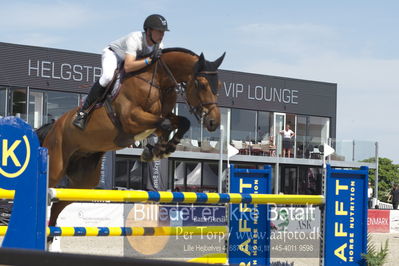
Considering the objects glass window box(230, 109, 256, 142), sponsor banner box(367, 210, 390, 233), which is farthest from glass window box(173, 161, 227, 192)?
sponsor banner box(367, 210, 390, 233)

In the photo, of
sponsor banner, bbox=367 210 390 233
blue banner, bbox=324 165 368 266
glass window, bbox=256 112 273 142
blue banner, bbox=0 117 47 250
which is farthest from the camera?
glass window, bbox=256 112 273 142

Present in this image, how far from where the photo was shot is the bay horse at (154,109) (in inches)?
222

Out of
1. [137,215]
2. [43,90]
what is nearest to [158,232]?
[137,215]

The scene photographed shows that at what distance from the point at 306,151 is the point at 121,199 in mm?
22518

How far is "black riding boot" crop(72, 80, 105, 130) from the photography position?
19.6 feet

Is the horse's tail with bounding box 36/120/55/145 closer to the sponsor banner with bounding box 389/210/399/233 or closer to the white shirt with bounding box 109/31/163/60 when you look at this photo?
the white shirt with bounding box 109/31/163/60

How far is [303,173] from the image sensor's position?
29312mm

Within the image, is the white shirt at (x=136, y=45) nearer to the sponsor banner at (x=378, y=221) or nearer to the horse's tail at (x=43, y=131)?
the horse's tail at (x=43, y=131)

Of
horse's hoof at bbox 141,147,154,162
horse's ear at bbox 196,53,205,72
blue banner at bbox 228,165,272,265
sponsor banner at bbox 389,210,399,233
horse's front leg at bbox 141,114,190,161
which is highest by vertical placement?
horse's ear at bbox 196,53,205,72

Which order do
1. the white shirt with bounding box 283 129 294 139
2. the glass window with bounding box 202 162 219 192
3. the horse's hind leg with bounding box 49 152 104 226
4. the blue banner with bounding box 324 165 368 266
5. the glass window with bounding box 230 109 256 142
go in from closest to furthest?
the blue banner with bounding box 324 165 368 266 < the horse's hind leg with bounding box 49 152 104 226 < the white shirt with bounding box 283 129 294 139 < the glass window with bounding box 202 162 219 192 < the glass window with bounding box 230 109 256 142

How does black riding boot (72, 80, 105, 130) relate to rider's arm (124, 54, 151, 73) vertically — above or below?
below

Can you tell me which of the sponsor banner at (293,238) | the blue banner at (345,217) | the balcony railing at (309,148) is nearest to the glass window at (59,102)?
the balcony railing at (309,148)

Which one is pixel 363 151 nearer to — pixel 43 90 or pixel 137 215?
pixel 43 90

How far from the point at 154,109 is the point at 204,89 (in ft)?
1.45
